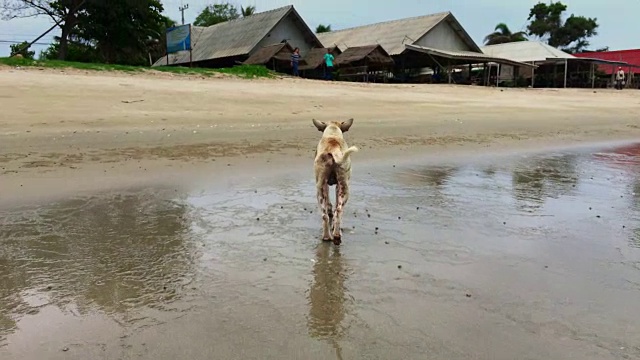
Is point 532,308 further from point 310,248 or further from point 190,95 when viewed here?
point 190,95

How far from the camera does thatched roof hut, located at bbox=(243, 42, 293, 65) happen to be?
3150cm

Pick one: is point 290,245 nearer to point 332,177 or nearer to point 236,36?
point 332,177

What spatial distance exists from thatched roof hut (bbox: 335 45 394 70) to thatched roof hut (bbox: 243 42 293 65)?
9.38ft

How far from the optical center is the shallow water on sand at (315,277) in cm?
332

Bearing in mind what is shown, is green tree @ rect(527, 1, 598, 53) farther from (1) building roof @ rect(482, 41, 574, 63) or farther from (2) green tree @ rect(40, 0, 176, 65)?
(2) green tree @ rect(40, 0, 176, 65)

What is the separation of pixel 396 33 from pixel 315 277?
36.0m

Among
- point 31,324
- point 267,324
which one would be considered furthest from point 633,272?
point 31,324

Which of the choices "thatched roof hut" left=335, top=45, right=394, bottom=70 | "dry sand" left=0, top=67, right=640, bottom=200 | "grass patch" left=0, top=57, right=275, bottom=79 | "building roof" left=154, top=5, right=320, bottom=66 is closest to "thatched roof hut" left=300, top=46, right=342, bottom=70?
"thatched roof hut" left=335, top=45, right=394, bottom=70

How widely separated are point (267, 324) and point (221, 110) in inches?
450

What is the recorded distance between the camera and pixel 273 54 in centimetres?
3133

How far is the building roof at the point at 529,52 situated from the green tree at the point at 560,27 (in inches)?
1041

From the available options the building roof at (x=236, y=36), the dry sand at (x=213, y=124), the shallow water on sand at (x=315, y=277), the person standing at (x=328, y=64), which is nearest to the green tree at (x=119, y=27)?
the building roof at (x=236, y=36)

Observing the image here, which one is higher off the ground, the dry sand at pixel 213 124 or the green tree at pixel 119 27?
the green tree at pixel 119 27

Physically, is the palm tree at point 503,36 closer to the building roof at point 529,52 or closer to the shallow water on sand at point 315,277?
the building roof at point 529,52
